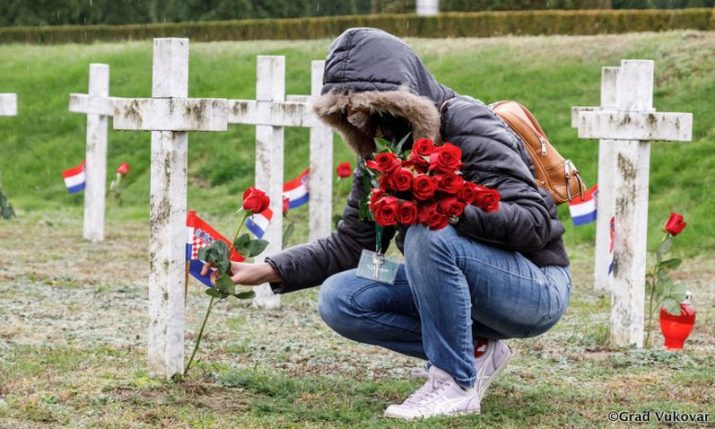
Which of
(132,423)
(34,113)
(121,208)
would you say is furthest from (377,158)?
(34,113)

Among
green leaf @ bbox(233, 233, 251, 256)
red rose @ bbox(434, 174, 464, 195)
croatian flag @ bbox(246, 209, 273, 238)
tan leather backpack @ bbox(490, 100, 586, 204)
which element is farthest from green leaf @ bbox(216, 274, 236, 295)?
croatian flag @ bbox(246, 209, 273, 238)

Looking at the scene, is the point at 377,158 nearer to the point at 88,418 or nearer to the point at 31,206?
the point at 88,418

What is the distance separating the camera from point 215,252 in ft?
15.7

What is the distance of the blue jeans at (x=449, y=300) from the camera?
14.5ft

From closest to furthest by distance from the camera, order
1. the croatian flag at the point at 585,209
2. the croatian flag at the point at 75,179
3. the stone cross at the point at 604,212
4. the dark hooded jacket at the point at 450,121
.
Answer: the dark hooded jacket at the point at 450,121
the stone cross at the point at 604,212
the croatian flag at the point at 585,209
the croatian flag at the point at 75,179

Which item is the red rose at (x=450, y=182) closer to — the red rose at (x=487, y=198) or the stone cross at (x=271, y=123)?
the red rose at (x=487, y=198)

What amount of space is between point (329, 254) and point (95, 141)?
7.94m

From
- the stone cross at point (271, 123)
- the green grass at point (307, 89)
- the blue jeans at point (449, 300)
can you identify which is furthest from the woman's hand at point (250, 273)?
the green grass at point (307, 89)

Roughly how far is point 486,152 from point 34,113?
1879 cm

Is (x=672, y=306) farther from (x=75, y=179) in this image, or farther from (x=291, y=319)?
(x=75, y=179)

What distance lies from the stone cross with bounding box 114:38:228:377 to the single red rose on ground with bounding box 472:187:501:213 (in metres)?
1.27

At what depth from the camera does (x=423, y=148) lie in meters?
4.23

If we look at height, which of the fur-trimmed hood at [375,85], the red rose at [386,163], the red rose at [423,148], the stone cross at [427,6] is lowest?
the red rose at [386,163]

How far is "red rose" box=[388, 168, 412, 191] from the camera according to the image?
4.13 metres
